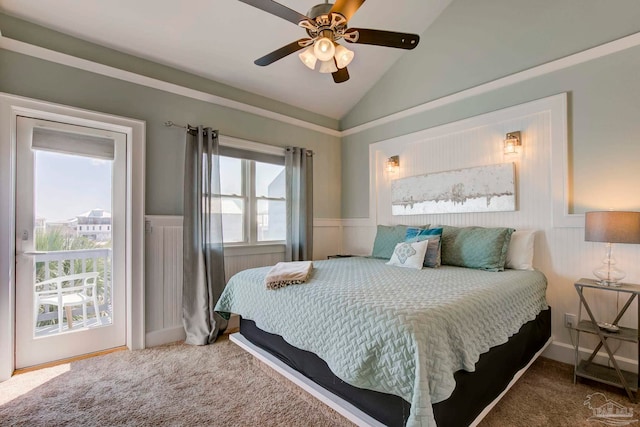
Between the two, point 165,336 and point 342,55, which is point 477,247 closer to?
point 342,55

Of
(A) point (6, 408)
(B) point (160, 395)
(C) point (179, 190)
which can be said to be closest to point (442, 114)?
(C) point (179, 190)

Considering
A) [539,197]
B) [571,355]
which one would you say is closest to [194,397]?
[571,355]

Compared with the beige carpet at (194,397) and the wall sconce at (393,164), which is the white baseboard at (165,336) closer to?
the beige carpet at (194,397)

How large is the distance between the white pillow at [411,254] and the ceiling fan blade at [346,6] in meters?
1.95

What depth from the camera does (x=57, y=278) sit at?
256cm

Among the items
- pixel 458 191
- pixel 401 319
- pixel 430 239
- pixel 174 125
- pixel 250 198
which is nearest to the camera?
pixel 401 319

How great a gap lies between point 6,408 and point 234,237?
212 centimetres

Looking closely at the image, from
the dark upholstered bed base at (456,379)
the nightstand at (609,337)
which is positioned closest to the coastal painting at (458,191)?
the nightstand at (609,337)

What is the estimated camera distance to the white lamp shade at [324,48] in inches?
75.0

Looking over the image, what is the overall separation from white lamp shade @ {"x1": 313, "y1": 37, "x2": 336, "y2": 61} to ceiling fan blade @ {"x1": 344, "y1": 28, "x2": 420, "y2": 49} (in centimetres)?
15

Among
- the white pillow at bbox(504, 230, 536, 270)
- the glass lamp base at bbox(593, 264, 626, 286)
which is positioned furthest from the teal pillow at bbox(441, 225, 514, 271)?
the glass lamp base at bbox(593, 264, 626, 286)

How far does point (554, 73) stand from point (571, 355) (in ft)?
7.92

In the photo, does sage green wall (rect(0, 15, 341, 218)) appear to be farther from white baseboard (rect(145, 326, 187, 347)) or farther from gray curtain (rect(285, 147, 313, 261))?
white baseboard (rect(145, 326, 187, 347))

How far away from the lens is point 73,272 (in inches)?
Answer: 103
